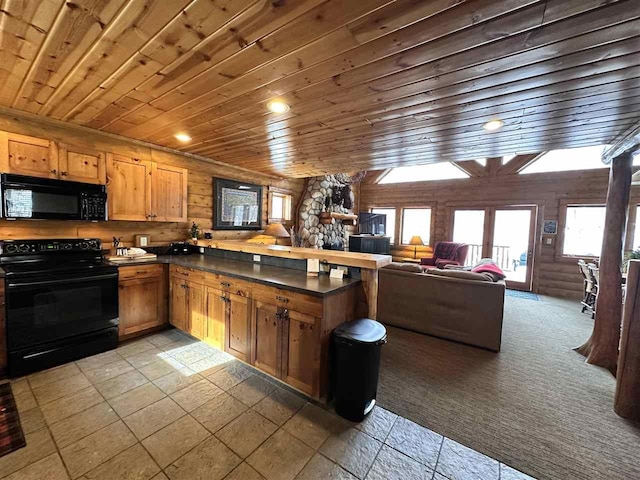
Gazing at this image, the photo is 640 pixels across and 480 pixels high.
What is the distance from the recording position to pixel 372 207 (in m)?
8.57

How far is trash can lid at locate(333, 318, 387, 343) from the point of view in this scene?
190 cm

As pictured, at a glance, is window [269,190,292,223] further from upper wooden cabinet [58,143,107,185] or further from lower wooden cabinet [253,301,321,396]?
lower wooden cabinet [253,301,321,396]

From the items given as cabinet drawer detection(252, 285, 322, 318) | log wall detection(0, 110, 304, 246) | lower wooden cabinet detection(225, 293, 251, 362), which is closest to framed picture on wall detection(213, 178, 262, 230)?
log wall detection(0, 110, 304, 246)

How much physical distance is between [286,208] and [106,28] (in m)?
4.61

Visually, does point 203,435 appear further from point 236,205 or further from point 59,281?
point 236,205

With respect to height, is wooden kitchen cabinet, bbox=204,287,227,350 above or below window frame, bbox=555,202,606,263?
below

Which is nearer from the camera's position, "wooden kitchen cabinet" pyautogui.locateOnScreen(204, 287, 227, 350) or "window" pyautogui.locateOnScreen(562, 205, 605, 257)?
"wooden kitchen cabinet" pyautogui.locateOnScreen(204, 287, 227, 350)

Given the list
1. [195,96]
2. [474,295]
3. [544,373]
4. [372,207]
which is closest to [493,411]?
[544,373]

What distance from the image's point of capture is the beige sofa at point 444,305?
3.18m

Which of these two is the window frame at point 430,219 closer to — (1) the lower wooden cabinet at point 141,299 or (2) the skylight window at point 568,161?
(2) the skylight window at point 568,161

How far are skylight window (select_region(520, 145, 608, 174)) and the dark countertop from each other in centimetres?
646

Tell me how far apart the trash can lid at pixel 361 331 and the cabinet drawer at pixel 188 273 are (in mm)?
1776

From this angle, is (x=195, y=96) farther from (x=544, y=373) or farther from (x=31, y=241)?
(x=544, y=373)

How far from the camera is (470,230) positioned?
7.03m
